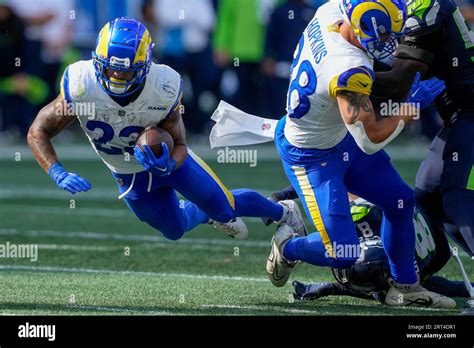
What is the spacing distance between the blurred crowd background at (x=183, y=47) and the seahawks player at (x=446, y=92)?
823 cm

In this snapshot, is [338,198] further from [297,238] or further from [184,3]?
[184,3]

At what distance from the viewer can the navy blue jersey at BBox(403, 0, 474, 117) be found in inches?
232

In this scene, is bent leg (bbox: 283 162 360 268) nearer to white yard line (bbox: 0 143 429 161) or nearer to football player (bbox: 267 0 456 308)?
football player (bbox: 267 0 456 308)

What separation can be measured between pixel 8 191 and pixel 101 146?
4555 mm

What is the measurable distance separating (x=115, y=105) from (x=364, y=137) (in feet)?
4.40

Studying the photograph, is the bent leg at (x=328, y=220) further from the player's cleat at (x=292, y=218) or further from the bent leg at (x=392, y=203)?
the player's cleat at (x=292, y=218)

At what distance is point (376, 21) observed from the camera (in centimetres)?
544

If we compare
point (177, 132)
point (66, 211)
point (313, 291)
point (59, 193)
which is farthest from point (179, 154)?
point (59, 193)

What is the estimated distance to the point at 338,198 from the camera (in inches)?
225

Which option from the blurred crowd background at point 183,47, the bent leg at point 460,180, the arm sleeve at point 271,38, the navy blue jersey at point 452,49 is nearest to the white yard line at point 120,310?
the bent leg at point 460,180

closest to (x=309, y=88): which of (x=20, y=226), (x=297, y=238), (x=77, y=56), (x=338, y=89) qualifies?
(x=338, y=89)

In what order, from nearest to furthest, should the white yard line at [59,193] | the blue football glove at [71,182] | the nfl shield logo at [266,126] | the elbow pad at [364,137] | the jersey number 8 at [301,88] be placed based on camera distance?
the elbow pad at [364,137], the blue football glove at [71,182], the jersey number 8 at [301,88], the nfl shield logo at [266,126], the white yard line at [59,193]

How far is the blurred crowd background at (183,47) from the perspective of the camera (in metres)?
14.5

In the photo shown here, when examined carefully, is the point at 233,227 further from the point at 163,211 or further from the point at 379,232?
the point at 379,232
